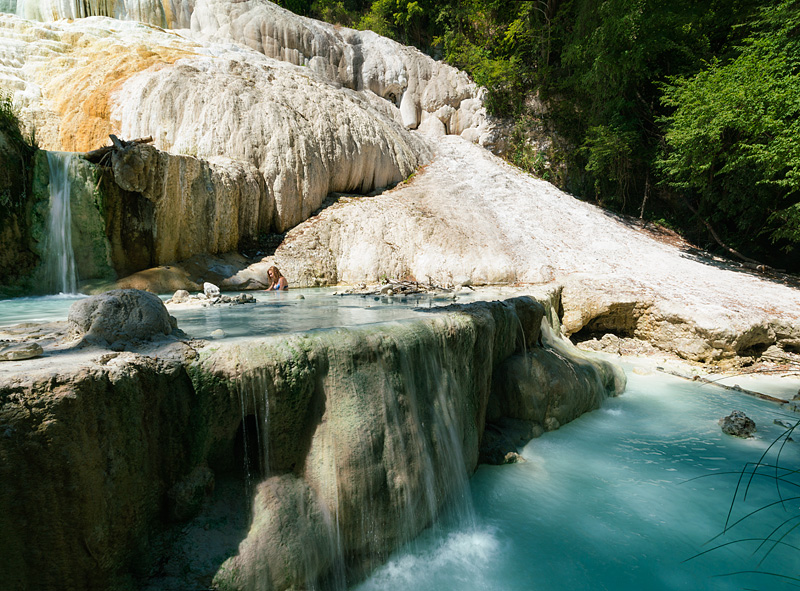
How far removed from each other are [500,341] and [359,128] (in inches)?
374

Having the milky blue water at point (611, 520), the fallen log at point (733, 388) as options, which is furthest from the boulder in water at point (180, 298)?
the fallen log at point (733, 388)

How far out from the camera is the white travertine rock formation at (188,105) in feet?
31.6

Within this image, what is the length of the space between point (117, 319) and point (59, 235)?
570 cm

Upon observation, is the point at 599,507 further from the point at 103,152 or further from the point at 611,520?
the point at 103,152

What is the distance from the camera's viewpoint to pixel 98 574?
1947 mm

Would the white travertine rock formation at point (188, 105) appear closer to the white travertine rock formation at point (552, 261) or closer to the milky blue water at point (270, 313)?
the white travertine rock formation at point (552, 261)

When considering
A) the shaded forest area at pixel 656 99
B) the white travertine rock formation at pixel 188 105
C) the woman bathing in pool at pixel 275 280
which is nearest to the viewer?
the woman bathing in pool at pixel 275 280

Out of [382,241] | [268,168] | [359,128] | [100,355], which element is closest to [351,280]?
[382,241]

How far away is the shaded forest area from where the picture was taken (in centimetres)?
977

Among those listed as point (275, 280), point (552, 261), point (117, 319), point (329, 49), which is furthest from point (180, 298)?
point (329, 49)

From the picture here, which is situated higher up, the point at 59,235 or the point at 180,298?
the point at 59,235

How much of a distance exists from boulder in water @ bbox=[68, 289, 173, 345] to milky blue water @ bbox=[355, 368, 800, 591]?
2.41 metres

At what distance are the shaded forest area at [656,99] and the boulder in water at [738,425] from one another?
22.9 ft

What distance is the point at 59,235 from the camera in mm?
6695
